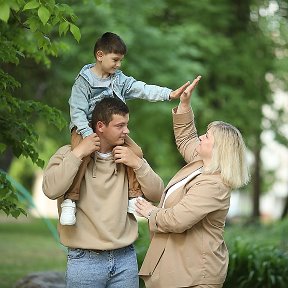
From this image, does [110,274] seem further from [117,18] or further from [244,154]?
[117,18]

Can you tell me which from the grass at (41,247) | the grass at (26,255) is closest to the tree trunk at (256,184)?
the grass at (41,247)

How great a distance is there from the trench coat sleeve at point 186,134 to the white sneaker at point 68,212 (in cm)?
90

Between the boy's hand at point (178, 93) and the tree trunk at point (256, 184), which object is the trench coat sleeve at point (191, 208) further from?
the tree trunk at point (256, 184)

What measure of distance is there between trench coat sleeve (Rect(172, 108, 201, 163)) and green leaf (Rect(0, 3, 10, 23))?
5.29 feet

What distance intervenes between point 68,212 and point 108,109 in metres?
0.61

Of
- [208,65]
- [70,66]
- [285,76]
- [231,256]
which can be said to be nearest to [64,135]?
[70,66]

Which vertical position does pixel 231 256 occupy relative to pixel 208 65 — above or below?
below

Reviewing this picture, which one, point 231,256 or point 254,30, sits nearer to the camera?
point 231,256

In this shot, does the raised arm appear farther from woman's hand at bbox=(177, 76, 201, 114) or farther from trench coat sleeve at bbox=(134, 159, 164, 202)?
trench coat sleeve at bbox=(134, 159, 164, 202)

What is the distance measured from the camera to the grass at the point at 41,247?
1007cm

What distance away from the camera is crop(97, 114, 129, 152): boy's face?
15.1 ft

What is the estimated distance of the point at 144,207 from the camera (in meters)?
4.71

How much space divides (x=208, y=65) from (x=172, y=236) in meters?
15.3

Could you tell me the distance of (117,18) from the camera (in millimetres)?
17125
